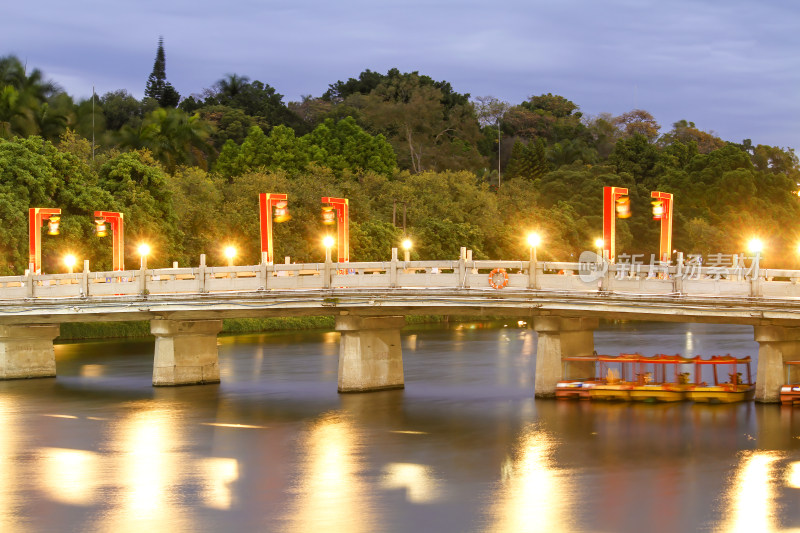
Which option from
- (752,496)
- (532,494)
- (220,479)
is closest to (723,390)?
(752,496)

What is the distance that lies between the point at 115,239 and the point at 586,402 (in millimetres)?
27292

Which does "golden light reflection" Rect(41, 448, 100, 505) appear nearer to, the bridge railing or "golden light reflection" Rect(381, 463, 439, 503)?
"golden light reflection" Rect(381, 463, 439, 503)

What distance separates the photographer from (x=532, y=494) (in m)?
29.7

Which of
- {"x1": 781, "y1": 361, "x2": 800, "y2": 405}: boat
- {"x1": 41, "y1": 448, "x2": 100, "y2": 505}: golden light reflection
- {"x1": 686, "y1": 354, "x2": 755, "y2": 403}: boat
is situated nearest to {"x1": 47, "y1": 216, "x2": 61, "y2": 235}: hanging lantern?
{"x1": 41, "y1": 448, "x2": 100, "y2": 505}: golden light reflection

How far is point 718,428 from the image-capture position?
124ft

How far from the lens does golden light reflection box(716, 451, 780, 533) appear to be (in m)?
26.5

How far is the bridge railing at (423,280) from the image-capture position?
1464 inches

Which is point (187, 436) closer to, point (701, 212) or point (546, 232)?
point (546, 232)

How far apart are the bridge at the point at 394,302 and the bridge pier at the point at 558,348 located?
0.16ft

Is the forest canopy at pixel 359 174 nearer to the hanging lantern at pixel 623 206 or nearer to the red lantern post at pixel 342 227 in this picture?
the red lantern post at pixel 342 227

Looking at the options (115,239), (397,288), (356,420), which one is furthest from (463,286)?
(115,239)

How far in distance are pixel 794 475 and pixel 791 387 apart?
8.47 metres

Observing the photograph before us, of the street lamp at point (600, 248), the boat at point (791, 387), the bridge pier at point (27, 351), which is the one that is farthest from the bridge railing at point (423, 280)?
the bridge pier at point (27, 351)

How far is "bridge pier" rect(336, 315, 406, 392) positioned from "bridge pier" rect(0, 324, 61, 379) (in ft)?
56.4
